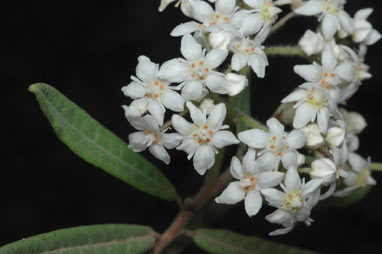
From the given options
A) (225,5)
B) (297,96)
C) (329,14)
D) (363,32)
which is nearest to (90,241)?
(297,96)

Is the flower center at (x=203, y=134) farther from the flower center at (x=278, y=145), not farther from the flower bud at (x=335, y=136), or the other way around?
the flower bud at (x=335, y=136)

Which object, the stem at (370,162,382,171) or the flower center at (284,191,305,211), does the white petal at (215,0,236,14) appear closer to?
the flower center at (284,191,305,211)

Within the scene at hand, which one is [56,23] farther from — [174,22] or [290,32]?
[290,32]

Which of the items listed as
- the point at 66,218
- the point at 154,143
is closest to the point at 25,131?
the point at 66,218

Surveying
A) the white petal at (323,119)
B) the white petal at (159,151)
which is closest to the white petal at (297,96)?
the white petal at (323,119)

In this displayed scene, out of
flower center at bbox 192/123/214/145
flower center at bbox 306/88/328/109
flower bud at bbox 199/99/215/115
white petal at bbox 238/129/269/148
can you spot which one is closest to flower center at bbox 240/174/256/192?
white petal at bbox 238/129/269/148

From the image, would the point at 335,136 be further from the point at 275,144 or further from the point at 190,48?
the point at 190,48
